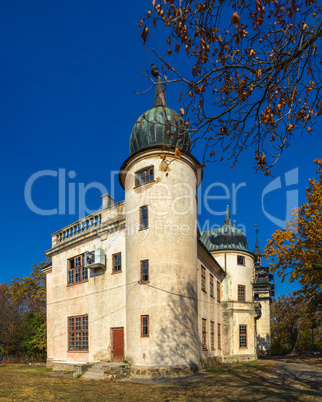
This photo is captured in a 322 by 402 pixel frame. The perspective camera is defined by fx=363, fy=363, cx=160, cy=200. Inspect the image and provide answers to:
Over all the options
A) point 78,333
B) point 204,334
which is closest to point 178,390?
point 204,334

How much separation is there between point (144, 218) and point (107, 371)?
25.5 feet

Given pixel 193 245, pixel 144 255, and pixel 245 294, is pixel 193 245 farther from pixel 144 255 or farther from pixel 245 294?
pixel 245 294

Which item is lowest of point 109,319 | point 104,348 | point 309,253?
point 104,348

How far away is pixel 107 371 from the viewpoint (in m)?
17.2

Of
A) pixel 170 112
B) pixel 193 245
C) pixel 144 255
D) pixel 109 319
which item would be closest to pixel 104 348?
pixel 109 319

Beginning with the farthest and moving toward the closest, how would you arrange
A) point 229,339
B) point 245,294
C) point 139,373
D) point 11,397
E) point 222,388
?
point 245,294
point 229,339
point 139,373
point 222,388
point 11,397

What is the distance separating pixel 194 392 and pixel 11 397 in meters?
6.37

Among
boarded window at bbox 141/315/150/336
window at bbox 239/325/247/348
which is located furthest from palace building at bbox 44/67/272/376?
window at bbox 239/325/247/348

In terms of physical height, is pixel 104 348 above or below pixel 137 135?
below

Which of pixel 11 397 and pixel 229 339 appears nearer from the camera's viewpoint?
pixel 11 397

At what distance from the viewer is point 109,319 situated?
2039cm

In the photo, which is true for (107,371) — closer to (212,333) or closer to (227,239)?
(212,333)

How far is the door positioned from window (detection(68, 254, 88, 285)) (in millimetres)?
4397

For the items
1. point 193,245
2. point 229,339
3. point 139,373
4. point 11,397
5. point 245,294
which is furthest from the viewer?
point 245,294
